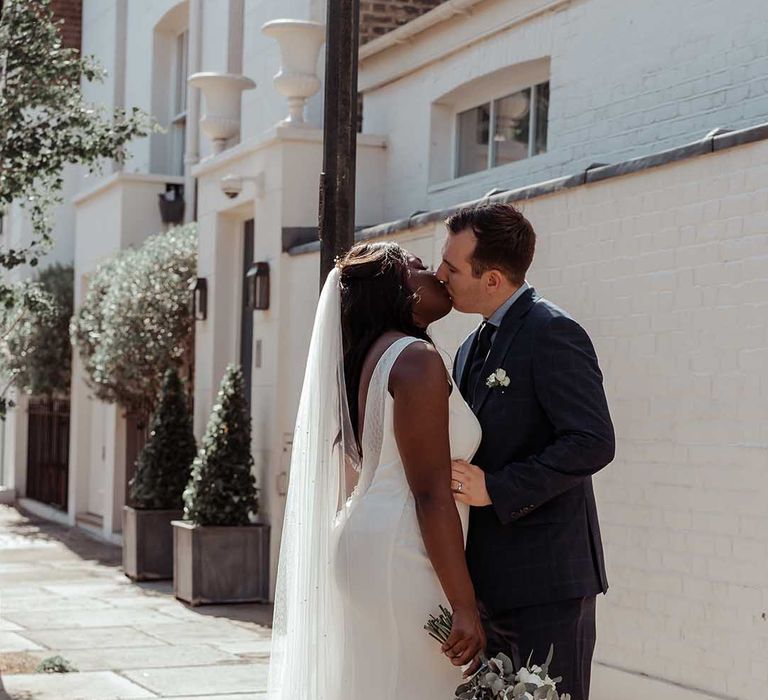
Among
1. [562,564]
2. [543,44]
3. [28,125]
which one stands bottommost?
[562,564]

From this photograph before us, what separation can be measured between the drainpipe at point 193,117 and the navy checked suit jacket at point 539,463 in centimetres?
1180

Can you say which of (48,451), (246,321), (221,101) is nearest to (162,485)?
(246,321)

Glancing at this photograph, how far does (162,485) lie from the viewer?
1278cm

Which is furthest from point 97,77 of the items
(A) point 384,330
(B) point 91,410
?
(B) point 91,410

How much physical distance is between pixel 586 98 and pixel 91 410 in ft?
33.8

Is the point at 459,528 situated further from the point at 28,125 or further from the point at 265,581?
the point at 265,581

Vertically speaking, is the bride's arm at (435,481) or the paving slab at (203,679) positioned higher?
the bride's arm at (435,481)

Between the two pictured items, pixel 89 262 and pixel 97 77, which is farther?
pixel 89 262

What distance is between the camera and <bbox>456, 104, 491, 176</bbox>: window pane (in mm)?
11320

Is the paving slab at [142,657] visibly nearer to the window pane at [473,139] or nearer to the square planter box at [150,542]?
the square planter box at [150,542]

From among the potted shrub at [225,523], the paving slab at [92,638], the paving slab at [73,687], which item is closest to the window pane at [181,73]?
the potted shrub at [225,523]

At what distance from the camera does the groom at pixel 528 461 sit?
3.73 meters

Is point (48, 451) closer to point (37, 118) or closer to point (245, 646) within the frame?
point (37, 118)

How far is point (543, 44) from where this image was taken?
32.9 feet
